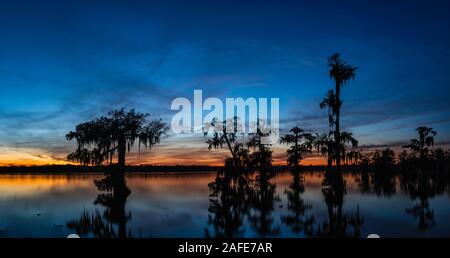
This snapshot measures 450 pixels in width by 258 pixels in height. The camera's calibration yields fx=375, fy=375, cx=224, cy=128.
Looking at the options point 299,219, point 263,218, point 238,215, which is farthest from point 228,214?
point 299,219

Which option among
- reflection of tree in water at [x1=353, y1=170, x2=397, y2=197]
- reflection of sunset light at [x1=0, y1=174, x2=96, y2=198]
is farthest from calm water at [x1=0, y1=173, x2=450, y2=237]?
reflection of sunset light at [x1=0, y1=174, x2=96, y2=198]

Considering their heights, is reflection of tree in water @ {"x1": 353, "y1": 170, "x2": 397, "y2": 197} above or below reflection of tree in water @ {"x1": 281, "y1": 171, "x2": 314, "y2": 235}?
below

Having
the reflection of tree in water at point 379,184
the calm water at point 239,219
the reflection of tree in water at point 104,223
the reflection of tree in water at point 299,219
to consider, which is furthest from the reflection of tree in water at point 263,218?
the reflection of tree in water at point 379,184

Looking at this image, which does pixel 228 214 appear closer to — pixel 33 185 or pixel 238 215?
pixel 238 215

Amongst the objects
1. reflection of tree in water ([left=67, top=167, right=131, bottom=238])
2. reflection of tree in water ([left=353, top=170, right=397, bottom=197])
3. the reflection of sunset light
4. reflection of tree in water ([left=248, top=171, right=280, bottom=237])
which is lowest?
the reflection of sunset light

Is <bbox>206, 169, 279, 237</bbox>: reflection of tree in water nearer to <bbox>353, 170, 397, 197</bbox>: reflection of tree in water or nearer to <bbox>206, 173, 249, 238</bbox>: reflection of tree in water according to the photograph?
<bbox>206, 173, 249, 238</bbox>: reflection of tree in water

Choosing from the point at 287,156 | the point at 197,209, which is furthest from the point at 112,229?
the point at 287,156

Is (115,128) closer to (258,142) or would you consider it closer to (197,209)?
(197,209)

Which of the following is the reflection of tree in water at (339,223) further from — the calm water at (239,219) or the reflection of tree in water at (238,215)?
the reflection of tree in water at (238,215)

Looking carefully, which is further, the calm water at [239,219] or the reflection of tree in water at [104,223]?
the reflection of tree in water at [104,223]

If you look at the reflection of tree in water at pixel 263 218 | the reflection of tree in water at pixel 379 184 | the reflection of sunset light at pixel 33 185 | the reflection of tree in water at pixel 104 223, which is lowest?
the reflection of sunset light at pixel 33 185

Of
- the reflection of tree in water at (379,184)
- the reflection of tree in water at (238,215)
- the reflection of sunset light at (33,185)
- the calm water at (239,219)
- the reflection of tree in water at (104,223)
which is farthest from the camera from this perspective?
the reflection of sunset light at (33,185)

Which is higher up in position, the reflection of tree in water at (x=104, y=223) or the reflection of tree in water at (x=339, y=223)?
the reflection of tree in water at (x=339, y=223)

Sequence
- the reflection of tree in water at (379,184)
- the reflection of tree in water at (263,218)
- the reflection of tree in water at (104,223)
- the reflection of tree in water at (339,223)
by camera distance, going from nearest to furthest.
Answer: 1. the reflection of tree in water at (339,223)
2. the reflection of tree in water at (263,218)
3. the reflection of tree in water at (104,223)
4. the reflection of tree in water at (379,184)
